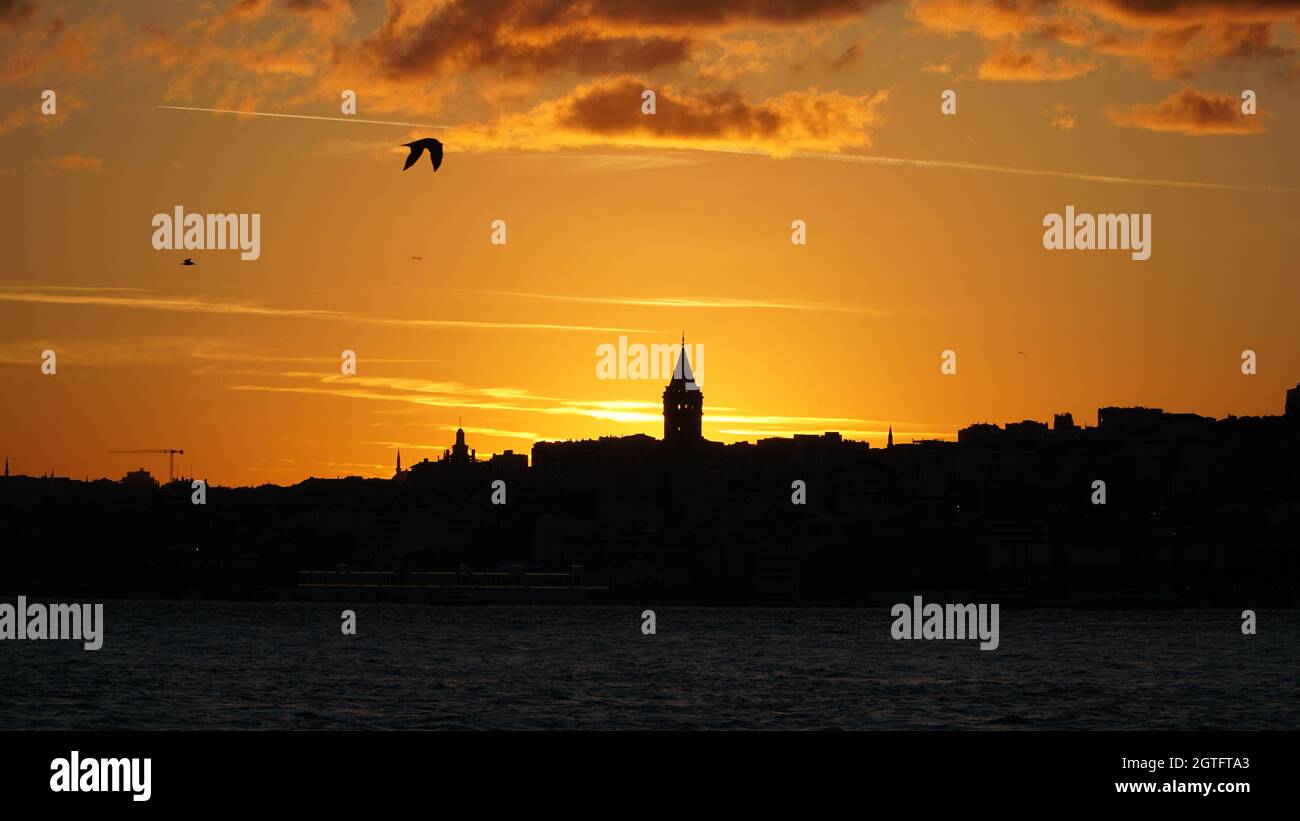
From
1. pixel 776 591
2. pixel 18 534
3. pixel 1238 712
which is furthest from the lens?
pixel 18 534

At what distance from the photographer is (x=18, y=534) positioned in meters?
162
